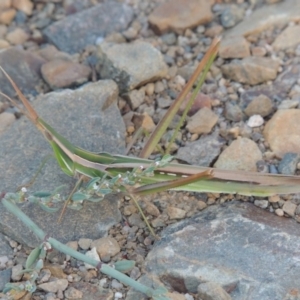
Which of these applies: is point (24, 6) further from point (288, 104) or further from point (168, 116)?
point (288, 104)

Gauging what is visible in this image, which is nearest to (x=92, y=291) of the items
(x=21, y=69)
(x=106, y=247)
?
(x=106, y=247)

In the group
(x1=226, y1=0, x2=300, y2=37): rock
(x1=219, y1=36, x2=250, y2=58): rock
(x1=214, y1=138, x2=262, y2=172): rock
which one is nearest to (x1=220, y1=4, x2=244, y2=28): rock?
(x1=226, y1=0, x2=300, y2=37): rock

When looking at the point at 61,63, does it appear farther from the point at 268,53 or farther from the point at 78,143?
the point at 268,53

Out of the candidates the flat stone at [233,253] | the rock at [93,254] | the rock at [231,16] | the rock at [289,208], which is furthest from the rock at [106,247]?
the rock at [231,16]

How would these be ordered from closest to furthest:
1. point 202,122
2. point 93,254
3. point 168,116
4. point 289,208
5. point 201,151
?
point 93,254, point 289,208, point 168,116, point 201,151, point 202,122

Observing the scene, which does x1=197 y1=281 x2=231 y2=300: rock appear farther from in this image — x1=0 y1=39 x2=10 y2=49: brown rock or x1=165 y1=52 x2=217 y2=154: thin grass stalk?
x1=0 y1=39 x2=10 y2=49: brown rock

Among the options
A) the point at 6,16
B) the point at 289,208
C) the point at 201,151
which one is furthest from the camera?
the point at 6,16

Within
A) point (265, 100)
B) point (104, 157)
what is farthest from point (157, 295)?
point (265, 100)
